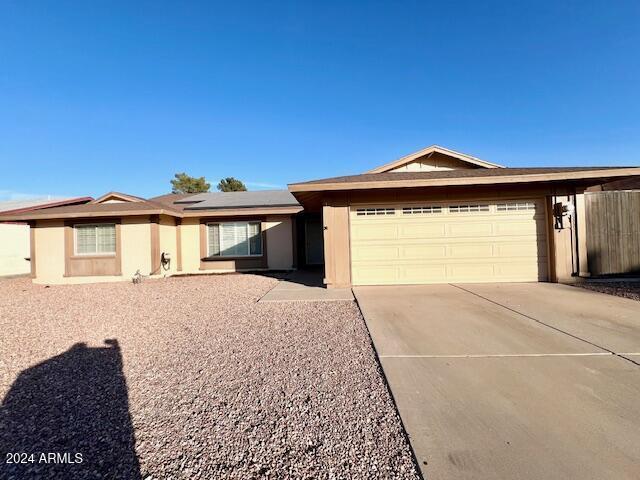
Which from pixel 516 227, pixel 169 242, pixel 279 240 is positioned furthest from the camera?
A: pixel 279 240

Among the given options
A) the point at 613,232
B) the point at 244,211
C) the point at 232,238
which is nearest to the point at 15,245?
the point at 232,238

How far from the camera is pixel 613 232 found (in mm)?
8711

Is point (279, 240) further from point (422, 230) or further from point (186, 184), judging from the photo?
point (186, 184)

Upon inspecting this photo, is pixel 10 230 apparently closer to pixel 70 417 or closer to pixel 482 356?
Answer: pixel 70 417

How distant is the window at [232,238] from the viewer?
13.2 meters

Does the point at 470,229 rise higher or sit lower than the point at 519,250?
higher

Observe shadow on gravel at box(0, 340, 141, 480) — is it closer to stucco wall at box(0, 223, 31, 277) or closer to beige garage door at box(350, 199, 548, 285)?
beige garage door at box(350, 199, 548, 285)

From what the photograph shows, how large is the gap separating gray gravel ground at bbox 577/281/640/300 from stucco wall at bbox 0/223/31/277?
80.7 ft

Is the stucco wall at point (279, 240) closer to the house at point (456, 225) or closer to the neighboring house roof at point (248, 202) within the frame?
the neighboring house roof at point (248, 202)

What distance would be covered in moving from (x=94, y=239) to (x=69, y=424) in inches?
456

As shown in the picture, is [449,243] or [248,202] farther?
[248,202]

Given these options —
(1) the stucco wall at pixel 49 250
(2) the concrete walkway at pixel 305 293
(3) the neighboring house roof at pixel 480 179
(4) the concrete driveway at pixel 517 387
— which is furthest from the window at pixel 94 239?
(4) the concrete driveway at pixel 517 387

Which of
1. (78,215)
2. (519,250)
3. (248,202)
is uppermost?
(248,202)

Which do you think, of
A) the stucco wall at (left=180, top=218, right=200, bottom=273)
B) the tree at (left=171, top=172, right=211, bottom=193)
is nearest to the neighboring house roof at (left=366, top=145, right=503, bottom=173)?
the stucco wall at (left=180, top=218, right=200, bottom=273)
